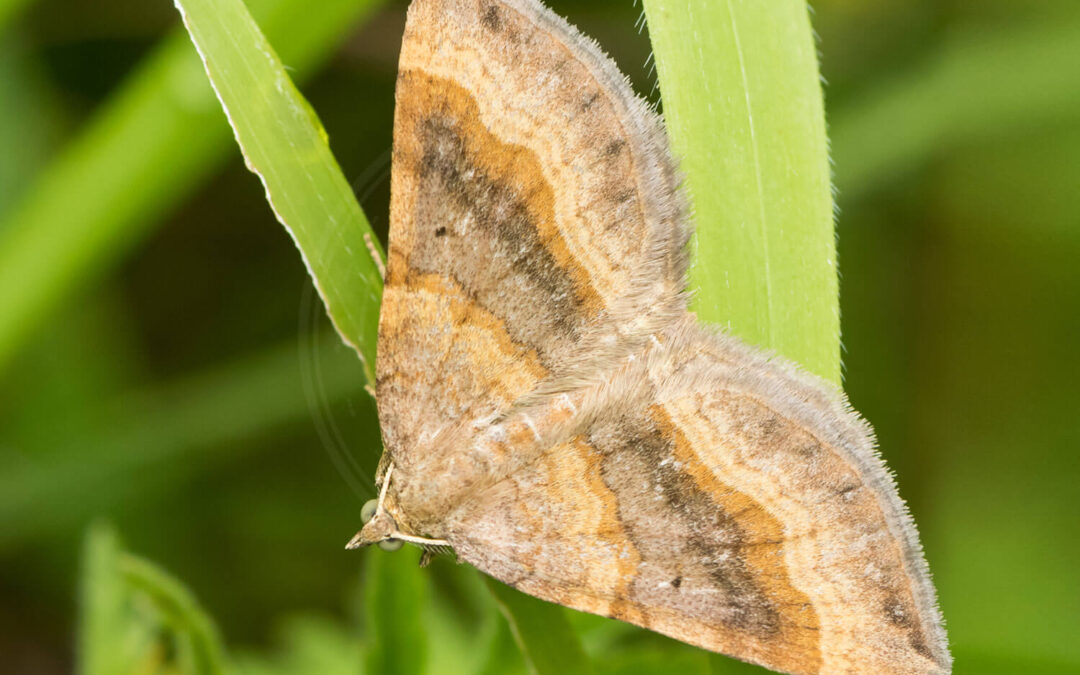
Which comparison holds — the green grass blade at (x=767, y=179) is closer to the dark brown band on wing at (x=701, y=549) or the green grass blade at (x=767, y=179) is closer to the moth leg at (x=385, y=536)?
the dark brown band on wing at (x=701, y=549)

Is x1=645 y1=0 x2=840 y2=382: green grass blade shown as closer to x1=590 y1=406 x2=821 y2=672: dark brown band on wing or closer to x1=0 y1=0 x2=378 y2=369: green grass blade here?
x1=590 y1=406 x2=821 y2=672: dark brown band on wing

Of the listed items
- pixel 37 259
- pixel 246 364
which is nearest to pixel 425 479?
pixel 37 259

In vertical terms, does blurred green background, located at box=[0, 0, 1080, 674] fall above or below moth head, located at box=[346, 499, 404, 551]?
above

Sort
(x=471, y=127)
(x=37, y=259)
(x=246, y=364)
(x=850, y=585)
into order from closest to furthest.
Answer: (x=850, y=585) → (x=471, y=127) → (x=37, y=259) → (x=246, y=364)

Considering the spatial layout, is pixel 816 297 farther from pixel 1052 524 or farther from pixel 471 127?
pixel 1052 524

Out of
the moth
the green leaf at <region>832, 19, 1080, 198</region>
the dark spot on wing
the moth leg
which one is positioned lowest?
the moth leg

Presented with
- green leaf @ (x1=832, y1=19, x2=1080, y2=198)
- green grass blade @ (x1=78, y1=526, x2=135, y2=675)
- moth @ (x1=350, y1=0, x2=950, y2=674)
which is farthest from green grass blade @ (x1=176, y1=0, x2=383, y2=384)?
green leaf @ (x1=832, y1=19, x2=1080, y2=198)
